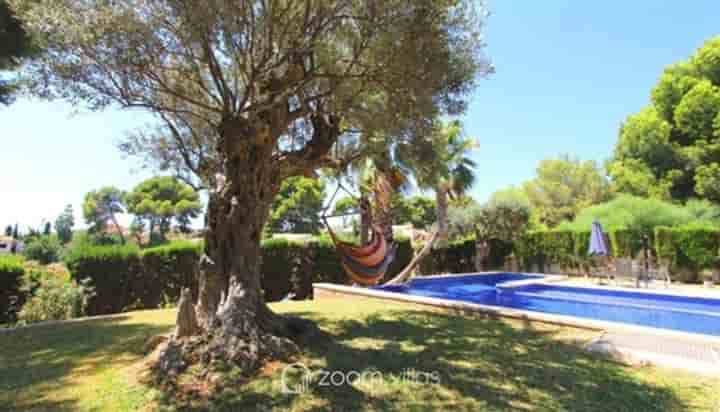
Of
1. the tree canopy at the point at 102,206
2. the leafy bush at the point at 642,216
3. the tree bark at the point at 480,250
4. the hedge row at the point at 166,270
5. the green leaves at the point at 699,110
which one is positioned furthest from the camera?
the tree canopy at the point at 102,206

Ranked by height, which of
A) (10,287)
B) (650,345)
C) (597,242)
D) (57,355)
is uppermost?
(597,242)

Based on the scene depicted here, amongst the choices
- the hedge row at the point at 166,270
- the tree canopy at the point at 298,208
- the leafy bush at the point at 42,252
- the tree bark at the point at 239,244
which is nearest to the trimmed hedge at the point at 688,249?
the hedge row at the point at 166,270

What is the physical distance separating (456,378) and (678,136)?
85.0ft

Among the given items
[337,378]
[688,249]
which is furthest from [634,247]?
[337,378]

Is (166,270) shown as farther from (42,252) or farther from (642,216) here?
(42,252)

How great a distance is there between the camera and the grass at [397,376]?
11.8ft

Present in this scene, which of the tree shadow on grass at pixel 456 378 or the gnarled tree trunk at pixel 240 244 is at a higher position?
the gnarled tree trunk at pixel 240 244

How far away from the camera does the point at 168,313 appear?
895cm

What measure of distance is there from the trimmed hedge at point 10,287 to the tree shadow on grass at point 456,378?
23.9 ft

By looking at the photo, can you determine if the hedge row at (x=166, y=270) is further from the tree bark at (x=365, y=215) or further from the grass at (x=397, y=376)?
the grass at (x=397, y=376)

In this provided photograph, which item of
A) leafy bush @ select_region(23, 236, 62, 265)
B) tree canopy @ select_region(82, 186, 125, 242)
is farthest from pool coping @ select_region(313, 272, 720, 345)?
tree canopy @ select_region(82, 186, 125, 242)

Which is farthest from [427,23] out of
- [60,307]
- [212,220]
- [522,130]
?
[522,130]

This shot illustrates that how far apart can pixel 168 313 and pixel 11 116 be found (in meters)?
5.40

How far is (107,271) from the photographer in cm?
972
